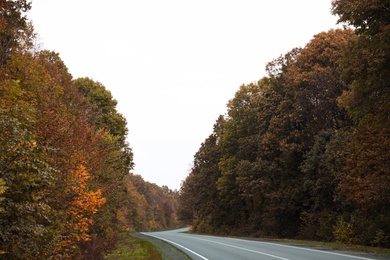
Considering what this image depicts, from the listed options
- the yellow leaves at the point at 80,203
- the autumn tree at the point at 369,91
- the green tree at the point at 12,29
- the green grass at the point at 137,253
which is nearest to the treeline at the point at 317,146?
the autumn tree at the point at 369,91

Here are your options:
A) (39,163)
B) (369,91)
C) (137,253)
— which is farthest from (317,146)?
(39,163)

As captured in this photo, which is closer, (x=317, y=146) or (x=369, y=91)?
(x=369, y=91)

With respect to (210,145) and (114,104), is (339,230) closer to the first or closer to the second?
(114,104)

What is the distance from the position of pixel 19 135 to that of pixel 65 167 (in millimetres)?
6473

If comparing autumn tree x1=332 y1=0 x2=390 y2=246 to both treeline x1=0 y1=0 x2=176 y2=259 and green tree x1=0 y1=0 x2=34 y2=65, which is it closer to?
treeline x1=0 y1=0 x2=176 y2=259

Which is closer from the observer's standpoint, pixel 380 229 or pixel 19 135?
pixel 19 135

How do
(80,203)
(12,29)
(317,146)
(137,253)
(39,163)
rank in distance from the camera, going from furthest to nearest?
(317,146), (137,253), (12,29), (80,203), (39,163)

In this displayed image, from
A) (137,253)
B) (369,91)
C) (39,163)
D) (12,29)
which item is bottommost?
(137,253)

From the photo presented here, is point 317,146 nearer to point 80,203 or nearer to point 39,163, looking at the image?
point 80,203

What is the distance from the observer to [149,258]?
16625 mm

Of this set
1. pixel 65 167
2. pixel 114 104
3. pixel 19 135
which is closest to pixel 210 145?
pixel 114 104

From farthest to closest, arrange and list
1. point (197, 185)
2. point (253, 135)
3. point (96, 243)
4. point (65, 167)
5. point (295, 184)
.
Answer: point (197, 185) → point (253, 135) → point (295, 184) → point (96, 243) → point (65, 167)

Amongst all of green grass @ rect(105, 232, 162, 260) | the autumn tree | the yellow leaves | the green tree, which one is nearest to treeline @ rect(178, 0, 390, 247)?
the autumn tree

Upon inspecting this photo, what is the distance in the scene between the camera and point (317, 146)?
28.0 meters
